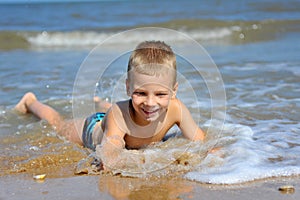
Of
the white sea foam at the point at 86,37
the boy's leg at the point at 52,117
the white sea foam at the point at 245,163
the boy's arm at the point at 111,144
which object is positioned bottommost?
the boy's leg at the point at 52,117

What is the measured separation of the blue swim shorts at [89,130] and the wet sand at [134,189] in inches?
33.7

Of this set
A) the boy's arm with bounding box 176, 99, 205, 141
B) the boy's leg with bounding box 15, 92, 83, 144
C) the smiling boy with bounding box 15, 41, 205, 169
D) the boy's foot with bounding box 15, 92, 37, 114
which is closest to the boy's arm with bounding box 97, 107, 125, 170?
the smiling boy with bounding box 15, 41, 205, 169

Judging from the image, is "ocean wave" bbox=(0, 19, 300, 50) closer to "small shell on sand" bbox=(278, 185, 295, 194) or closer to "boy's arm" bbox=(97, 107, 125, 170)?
"boy's arm" bbox=(97, 107, 125, 170)

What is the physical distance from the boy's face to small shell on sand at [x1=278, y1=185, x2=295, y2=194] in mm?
965

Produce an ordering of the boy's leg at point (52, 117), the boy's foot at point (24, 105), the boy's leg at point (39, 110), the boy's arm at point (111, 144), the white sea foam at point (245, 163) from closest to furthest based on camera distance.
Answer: the white sea foam at point (245, 163)
the boy's arm at point (111, 144)
the boy's leg at point (52, 117)
the boy's leg at point (39, 110)
the boy's foot at point (24, 105)

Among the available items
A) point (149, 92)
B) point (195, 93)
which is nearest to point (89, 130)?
point (149, 92)

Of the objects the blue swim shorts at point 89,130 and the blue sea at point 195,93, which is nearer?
the blue sea at point 195,93

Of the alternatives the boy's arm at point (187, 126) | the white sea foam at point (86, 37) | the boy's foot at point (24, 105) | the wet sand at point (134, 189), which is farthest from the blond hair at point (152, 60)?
the white sea foam at point (86, 37)

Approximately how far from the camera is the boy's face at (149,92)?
2.94 metres

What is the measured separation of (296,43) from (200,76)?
3.96 m

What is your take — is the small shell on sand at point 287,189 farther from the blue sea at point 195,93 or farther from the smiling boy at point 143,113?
the smiling boy at point 143,113

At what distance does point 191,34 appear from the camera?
1249 cm

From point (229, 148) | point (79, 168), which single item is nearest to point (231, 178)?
point (229, 148)

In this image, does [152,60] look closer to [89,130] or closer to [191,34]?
[89,130]
